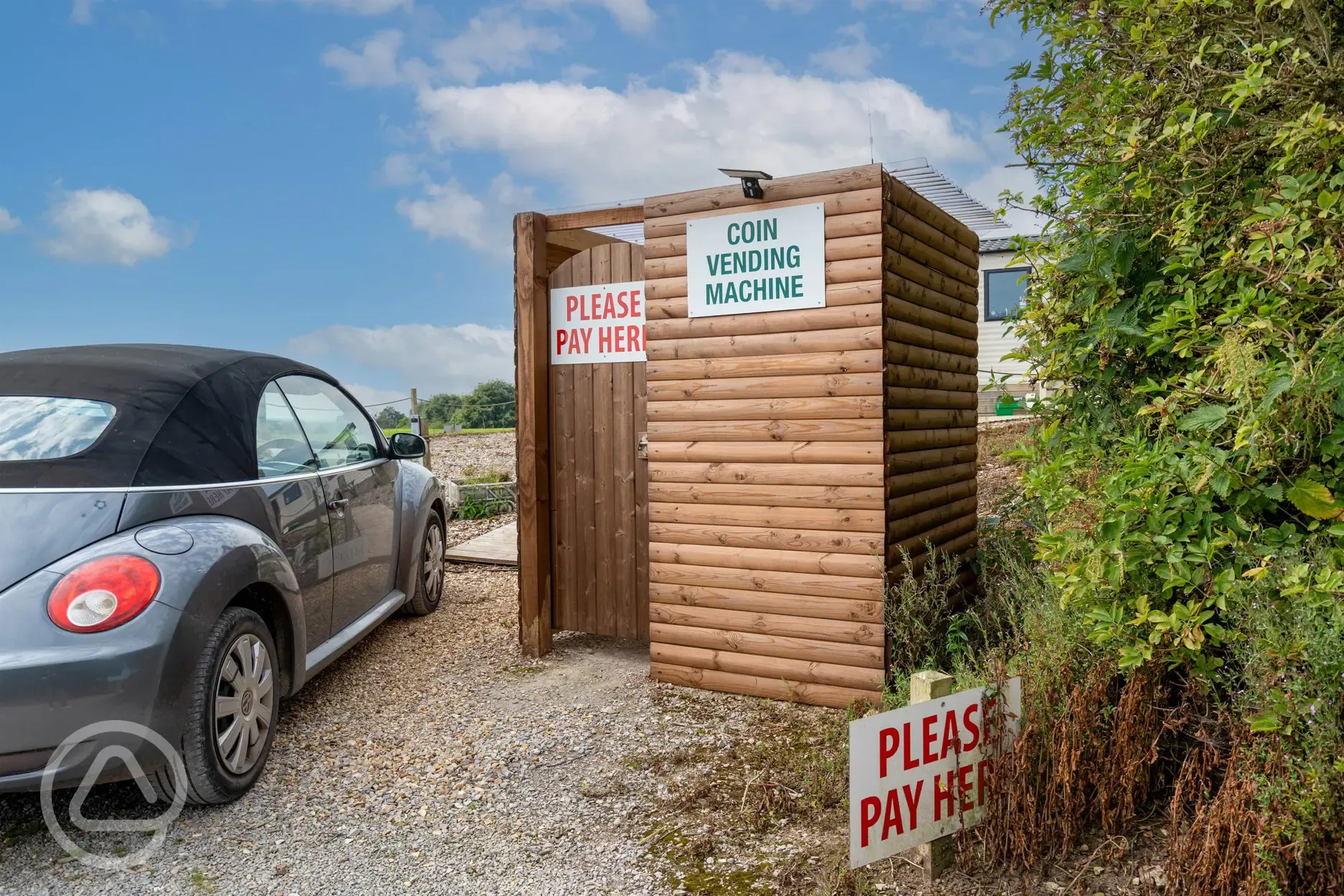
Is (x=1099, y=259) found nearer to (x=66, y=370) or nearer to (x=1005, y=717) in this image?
(x=1005, y=717)

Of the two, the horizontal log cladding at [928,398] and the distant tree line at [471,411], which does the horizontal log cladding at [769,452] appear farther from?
the distant tree line at [471,411]

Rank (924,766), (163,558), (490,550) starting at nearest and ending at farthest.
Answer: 1. (924,766)
2. (163,558)
3. (490,550)

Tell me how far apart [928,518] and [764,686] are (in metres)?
1.29

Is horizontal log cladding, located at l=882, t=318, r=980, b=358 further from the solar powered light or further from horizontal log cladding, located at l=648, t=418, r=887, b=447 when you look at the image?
the solar powered light

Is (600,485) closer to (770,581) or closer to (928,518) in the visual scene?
(770,581)

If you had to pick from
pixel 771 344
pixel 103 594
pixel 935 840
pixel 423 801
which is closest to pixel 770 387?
pixel 771 344

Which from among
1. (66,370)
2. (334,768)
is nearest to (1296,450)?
(334,768)

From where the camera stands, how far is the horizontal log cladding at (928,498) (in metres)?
4.59

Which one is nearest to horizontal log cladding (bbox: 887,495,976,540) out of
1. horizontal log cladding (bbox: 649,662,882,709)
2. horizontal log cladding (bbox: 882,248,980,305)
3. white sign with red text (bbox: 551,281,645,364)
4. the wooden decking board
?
horizontal log cladding (bbox: 649,662,882,709)

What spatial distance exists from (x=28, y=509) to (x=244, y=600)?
871 mm

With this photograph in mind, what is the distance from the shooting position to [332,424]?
5.17 metres

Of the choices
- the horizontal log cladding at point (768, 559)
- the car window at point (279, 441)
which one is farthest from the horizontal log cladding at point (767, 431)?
the car window at point (279, 441)

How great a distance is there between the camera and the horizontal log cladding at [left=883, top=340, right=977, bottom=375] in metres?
4.53

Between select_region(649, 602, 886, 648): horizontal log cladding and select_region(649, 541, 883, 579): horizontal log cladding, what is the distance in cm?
8
